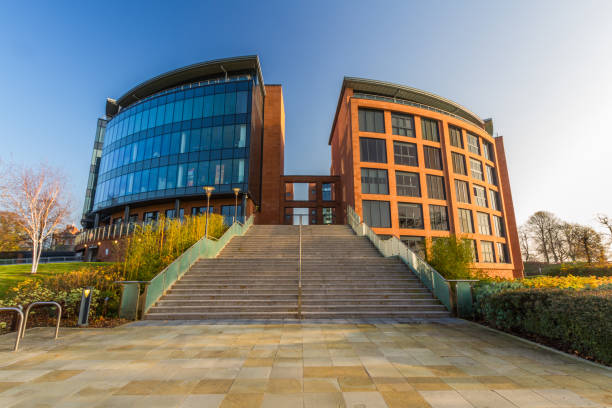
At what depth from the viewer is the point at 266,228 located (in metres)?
21.9

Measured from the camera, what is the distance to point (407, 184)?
28125 mm

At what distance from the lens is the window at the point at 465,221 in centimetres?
2820

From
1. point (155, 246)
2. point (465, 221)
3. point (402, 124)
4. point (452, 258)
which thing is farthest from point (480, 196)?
point (155, 246)

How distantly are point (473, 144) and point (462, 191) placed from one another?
7.71 m

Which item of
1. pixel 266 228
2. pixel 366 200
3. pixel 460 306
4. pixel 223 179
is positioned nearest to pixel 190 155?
pixel 223 179

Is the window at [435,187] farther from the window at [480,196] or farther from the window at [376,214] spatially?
the window at [376,214]

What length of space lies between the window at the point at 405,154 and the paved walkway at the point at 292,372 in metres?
24.4

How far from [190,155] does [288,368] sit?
2851 cm

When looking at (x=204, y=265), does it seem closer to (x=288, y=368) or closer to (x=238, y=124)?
(x=288, y=368)

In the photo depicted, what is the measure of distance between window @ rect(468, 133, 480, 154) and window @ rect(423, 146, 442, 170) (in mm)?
5752

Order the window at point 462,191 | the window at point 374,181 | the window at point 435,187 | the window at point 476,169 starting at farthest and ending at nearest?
1. the window at point 476,169
2. the window at point 462,191
3. the window at point 435,187
4. the window at point 374,181

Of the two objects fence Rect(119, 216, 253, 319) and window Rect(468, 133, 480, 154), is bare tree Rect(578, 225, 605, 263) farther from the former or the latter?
fence Rect(119, 216, 253, 319)

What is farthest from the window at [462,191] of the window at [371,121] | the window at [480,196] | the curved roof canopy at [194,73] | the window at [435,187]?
the curved roof canopy at [194,73]

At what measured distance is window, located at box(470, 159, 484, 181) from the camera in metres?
31.8
